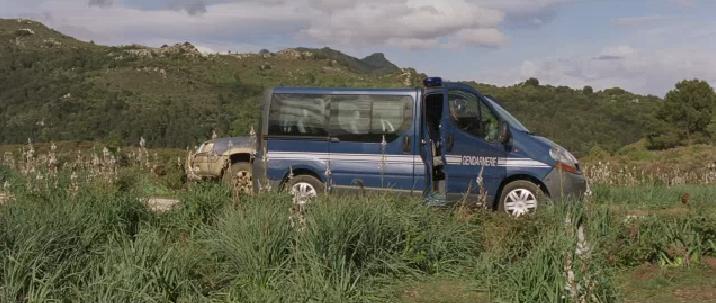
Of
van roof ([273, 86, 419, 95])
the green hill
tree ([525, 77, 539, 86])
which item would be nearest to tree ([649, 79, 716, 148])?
the green hill

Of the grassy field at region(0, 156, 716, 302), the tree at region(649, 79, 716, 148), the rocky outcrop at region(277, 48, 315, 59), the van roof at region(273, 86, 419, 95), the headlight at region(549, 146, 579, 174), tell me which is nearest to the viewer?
the grassy field at region(0, 156, 716, 302)

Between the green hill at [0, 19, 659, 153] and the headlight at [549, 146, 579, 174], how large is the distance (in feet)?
101

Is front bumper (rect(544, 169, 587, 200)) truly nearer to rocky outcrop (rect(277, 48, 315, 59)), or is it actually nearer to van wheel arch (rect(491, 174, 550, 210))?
van wheel arch (rect(491, 174, 550, 210))

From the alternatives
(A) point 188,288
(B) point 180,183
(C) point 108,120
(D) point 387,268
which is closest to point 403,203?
(D) point 387,268

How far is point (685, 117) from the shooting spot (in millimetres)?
59844

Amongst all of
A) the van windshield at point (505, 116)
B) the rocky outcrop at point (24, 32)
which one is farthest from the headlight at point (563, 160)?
the rocky outcrop at point (24, 32)

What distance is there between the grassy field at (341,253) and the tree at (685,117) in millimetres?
54095

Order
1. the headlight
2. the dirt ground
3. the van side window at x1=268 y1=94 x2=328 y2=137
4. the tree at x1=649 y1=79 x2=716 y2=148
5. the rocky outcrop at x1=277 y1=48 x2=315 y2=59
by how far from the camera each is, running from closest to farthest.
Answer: the dirt ground, the headlight, the van side window at x1=268 y1=94 x2=328 y2=137, the tree at x1=649 y1=79 x2=716 y2=148, the rocky outcrop at x1=277 y1=48 x2=315 y2=59

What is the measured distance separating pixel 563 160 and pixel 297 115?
13.4 ft

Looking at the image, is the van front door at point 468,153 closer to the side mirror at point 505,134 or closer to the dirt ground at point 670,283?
the side mirror at point 505,134

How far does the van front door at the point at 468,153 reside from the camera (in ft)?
36.6

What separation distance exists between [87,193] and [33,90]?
66916mm

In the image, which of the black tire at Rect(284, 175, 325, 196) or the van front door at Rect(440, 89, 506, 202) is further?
the black tire at Rect(284, 175, 325, 196)

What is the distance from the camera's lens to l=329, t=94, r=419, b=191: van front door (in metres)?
11.1
